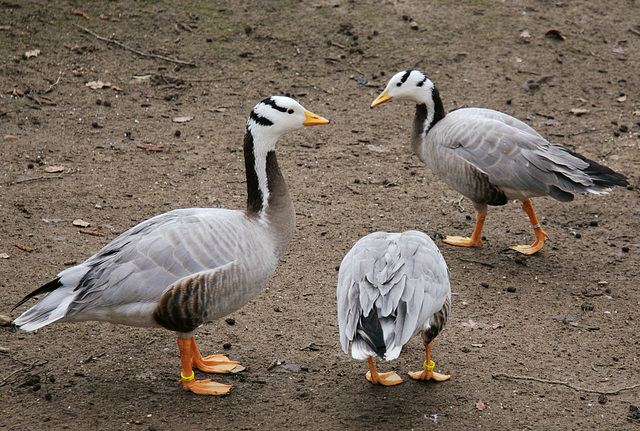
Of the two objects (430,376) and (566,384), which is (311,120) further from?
(566,384)

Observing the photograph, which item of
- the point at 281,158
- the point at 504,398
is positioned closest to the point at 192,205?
the point at 281,158

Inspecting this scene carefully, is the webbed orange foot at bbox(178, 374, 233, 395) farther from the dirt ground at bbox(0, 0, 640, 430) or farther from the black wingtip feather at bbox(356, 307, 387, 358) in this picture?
the black wingtip feather at bbox(356, 307, 387, 358)

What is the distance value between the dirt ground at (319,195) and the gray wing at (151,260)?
2.42 feet

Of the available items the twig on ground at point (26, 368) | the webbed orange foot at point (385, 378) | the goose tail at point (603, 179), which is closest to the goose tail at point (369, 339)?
the webbed orange foot at point (385, 378)

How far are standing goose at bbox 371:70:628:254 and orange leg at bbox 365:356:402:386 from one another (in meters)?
2.20

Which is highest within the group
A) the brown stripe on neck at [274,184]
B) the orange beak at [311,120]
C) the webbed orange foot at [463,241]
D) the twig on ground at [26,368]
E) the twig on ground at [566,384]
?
the orange beak at [311,120]

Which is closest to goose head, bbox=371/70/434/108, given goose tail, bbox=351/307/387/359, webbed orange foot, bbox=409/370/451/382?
webbed orange foot, bbox=409/370/451/382

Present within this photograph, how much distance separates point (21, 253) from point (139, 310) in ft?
6.95

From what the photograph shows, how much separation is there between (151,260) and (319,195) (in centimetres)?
306

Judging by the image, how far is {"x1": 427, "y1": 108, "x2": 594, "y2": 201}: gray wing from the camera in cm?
586

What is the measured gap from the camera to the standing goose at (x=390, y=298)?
3.80m

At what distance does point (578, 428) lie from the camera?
4094mm

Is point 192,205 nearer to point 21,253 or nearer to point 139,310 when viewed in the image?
point 21,253

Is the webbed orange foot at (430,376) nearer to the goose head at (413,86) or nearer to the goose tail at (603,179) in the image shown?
the goose tail at (603,179)
